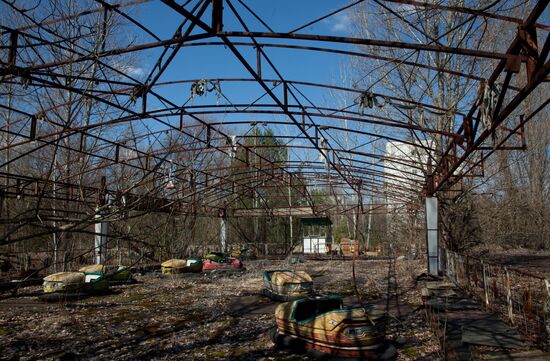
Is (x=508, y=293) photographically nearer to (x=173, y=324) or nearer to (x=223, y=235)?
(x=173, y=324)

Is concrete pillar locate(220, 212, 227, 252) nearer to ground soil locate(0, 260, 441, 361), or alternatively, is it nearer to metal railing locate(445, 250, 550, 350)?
ground soil locate(0, 260, 441, 361)

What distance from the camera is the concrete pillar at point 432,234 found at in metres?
14.2

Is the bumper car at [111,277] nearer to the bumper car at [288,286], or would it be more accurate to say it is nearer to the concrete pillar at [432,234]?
the bumper car at [288,286]

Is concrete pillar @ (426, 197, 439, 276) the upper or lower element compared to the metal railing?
upper

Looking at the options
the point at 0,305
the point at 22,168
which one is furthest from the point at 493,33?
the point at 22,168

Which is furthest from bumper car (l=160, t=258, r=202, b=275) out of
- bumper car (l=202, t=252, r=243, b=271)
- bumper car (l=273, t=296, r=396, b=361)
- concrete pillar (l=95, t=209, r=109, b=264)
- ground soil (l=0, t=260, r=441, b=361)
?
bumper car (l=273, t=296, r=396, b=361)

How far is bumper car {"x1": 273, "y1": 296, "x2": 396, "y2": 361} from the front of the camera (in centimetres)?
656

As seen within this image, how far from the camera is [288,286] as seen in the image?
11375 millimetres

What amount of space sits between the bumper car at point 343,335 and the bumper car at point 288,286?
3980 mm

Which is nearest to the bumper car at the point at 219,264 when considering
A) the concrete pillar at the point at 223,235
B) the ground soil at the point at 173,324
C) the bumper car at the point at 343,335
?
the ground soil at the point at 173,324

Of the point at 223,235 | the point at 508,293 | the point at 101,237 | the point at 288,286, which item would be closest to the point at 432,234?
the point at 288,286

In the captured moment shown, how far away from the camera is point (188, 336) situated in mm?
7969

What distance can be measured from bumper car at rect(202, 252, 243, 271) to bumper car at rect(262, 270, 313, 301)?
6.75 meters

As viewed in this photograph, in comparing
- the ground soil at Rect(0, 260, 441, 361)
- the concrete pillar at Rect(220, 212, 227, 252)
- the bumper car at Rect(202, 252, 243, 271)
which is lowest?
the ground soil at Rect(0, 260, 441, 361)
